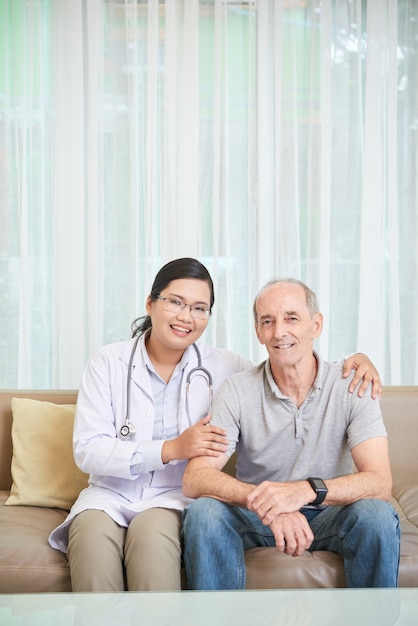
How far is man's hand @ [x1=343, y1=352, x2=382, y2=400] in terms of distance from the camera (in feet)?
7.64

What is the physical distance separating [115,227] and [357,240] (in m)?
1.16

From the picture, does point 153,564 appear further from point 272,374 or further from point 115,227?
point 115,227

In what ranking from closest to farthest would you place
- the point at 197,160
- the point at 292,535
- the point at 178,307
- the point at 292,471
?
the point at 292,535, the point at 292,471, the point at 178,307, the point at 197,160

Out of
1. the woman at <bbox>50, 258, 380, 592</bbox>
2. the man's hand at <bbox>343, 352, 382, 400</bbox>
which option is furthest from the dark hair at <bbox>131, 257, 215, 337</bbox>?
the man's hand at <bbox>343, 352, 382, 400</bbox>

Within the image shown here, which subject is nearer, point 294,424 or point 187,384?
point 294,424

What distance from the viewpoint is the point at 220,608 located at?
1.68 metres

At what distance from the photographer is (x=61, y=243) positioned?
3.89 meters

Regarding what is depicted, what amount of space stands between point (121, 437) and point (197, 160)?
5.99 feet

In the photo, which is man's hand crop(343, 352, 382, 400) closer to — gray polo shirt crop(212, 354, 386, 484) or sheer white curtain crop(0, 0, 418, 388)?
gray polo shirt crop(212, 354, 386, 484)

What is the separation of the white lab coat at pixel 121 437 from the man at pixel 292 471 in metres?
0.14

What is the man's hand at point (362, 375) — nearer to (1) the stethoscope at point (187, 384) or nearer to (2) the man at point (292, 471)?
(2) the man at point (292, 471)

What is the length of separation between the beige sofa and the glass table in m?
0.43

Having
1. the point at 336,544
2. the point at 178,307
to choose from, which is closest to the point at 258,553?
the point at 336,544

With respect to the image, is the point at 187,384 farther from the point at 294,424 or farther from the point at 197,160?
the point at 197,160
